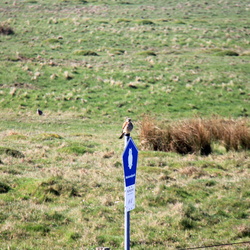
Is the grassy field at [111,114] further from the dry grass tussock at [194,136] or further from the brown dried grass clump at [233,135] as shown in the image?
the dry grass tussock at [194,136]

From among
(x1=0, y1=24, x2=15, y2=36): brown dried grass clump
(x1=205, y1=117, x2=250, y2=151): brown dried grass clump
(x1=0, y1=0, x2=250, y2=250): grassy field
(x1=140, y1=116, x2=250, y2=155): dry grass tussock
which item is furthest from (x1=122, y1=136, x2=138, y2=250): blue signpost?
(x1=0, y1=24, x2=15, y2=36): brown dried grass clump

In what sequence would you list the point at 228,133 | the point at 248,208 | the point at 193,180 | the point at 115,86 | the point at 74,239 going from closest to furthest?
the point at 74,239 → the point at 248,208 → the point at 193,180 → the point at 228,133 → the point at 115,86

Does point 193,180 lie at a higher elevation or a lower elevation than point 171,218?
lower

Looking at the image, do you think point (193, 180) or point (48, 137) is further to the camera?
point (48, 137)

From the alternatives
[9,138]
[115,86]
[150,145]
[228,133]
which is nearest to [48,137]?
[9,138]

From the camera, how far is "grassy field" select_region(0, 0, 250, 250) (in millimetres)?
10594

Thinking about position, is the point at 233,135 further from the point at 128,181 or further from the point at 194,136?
the point at 128,181

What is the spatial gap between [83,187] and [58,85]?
27.4 m

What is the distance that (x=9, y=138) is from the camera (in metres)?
22.5

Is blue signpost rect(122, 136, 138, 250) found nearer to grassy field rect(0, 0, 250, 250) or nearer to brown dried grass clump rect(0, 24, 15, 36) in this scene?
grassy field rect(0, 0, 250, 250)

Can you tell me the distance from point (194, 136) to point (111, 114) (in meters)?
13.5

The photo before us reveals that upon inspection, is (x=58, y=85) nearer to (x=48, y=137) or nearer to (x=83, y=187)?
(x=48, y=137)

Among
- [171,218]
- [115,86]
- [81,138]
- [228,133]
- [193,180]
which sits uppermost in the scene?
[171,218]

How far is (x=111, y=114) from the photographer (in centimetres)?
3275
